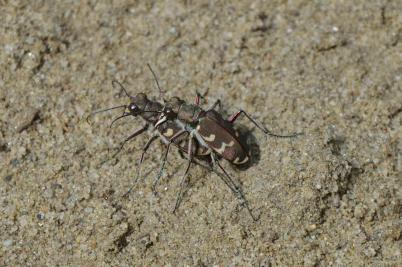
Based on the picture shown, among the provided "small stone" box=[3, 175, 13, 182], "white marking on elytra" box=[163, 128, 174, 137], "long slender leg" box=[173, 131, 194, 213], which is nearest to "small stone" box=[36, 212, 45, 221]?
"small stone" box=[3, 175, 13, 182]

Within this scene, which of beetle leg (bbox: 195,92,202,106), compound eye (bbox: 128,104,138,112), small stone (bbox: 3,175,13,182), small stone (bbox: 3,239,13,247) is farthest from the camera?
beetle leg (bbox: 195,92,202,106)

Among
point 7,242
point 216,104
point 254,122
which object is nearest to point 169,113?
point 216,104

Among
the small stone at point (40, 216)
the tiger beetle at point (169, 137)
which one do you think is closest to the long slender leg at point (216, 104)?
the tiger beetle at point (169, 137)


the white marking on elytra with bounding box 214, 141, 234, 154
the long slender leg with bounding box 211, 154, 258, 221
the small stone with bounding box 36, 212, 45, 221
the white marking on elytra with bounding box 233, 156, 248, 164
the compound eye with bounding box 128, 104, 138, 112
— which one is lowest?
the long slender leg with bounding box 211, 154, 258, 221

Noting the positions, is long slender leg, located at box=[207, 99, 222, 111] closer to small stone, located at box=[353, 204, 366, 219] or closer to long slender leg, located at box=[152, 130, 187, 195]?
long slender leg, located at box=[152, 130, 187, 195]

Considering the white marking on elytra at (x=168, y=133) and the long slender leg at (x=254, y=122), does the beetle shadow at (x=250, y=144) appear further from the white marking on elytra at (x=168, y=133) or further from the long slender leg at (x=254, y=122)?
the white marking on elytra at (x=168, y=133)

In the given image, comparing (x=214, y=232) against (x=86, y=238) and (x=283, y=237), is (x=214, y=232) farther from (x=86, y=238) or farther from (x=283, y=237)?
(x=86, y=238)

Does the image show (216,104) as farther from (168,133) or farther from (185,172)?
(185,172)
